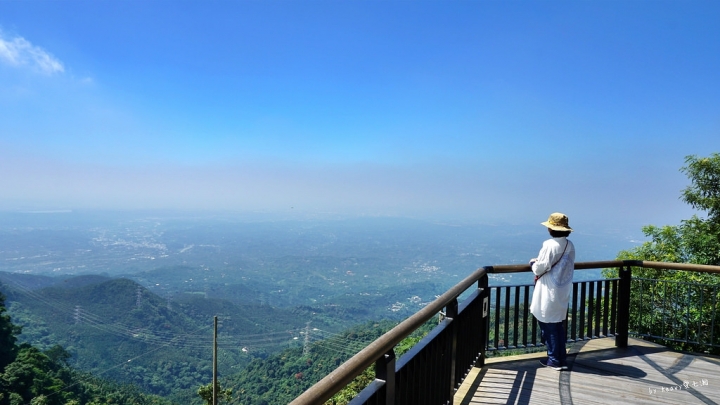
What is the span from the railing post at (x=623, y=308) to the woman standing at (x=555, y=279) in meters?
1.27

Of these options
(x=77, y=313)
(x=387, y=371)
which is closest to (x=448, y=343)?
(x=387, y=371)

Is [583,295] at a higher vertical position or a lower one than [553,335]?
higher

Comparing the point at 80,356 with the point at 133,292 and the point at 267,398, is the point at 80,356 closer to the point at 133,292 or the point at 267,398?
the point at 133,292

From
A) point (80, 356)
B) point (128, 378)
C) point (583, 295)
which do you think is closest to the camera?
point (583, 295)

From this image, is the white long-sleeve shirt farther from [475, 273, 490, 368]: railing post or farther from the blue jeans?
[475, 273, 490, 368]: railing post

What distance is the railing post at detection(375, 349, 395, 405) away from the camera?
153 cm

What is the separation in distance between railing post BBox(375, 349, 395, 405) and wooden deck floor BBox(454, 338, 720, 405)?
172cm

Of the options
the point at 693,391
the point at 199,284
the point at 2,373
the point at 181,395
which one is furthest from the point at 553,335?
the point at 199,284

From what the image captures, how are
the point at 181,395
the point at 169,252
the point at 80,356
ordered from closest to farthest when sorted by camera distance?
1. the point at 181,395
2. the point at 80,356
3. the point at 169,252

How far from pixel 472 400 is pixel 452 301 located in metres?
1.10

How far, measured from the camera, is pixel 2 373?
2978cm

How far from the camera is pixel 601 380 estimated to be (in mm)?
3420

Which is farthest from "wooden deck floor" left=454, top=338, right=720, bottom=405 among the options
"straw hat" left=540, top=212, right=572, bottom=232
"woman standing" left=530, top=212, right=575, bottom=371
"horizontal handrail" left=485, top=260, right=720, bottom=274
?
"straw hat" left=540, top=212, right=572, bottom=232

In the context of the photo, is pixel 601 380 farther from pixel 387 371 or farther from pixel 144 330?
pixel 144 330
